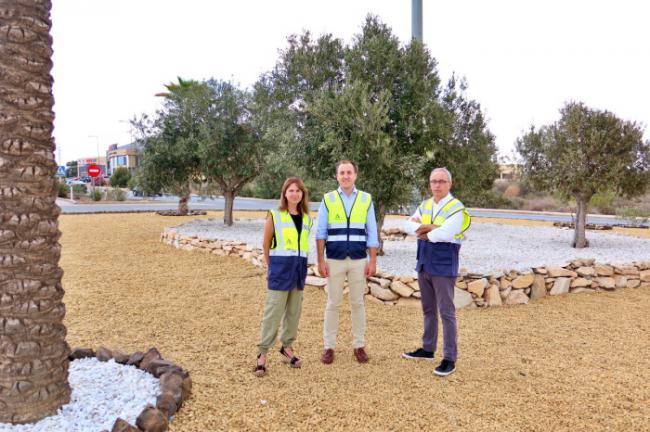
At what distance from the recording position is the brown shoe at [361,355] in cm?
454

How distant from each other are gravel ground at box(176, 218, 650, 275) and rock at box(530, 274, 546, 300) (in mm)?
348

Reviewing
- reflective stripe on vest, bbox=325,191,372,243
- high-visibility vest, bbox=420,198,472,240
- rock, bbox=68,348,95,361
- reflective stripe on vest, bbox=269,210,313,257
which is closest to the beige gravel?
rock, bbox=68,348,95,361

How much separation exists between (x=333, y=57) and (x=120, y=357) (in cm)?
716

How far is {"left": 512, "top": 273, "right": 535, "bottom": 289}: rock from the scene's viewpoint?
715 cm

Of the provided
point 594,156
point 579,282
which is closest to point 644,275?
point 579,282

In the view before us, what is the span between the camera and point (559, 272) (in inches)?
302

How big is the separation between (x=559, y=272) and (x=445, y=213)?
437cm

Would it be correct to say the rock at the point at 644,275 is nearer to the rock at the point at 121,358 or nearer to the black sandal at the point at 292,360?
the black sandal at the point at 292,360

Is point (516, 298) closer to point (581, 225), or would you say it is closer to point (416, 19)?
point (581, 225)

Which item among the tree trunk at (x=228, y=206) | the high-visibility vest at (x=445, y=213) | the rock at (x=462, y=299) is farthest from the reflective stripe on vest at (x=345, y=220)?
the tree trunk at (x=228, y=206)

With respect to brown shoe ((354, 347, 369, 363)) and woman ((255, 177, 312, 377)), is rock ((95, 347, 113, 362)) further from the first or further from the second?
brown shoe ((354, 347, 369, 363))

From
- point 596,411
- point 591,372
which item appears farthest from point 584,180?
point 596,411

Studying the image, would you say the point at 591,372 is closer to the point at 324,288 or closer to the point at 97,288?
the point at 324,288

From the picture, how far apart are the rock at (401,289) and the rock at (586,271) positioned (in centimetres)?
317
